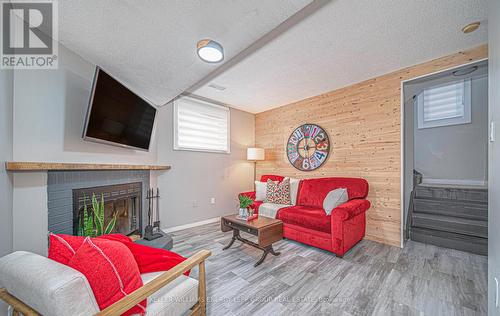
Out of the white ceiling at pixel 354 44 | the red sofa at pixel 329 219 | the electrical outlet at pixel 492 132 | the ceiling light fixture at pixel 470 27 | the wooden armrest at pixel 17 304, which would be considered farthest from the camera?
the red sofa at pixel 329 219

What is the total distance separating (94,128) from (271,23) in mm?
1864

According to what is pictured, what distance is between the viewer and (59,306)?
2.20ft

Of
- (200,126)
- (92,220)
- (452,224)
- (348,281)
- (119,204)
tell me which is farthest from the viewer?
(200,126)

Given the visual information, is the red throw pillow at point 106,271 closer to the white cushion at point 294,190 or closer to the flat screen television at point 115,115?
the flat screen television at point 115,115

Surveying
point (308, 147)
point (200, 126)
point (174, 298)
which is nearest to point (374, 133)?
point (308, 147)

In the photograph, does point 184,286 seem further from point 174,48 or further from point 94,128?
point 174,48

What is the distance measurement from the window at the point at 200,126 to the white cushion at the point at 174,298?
2.63 metres

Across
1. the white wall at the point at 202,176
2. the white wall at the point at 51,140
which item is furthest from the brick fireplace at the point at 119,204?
the white wall at the point at 202,176

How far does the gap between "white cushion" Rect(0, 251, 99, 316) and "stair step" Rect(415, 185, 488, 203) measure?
4.37 metres

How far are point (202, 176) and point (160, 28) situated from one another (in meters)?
2.66

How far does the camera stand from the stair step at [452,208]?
8.82ft

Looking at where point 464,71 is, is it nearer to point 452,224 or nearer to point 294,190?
point 452,224

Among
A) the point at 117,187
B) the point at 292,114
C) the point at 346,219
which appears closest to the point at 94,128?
the point at 117,187

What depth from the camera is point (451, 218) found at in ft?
9.18
